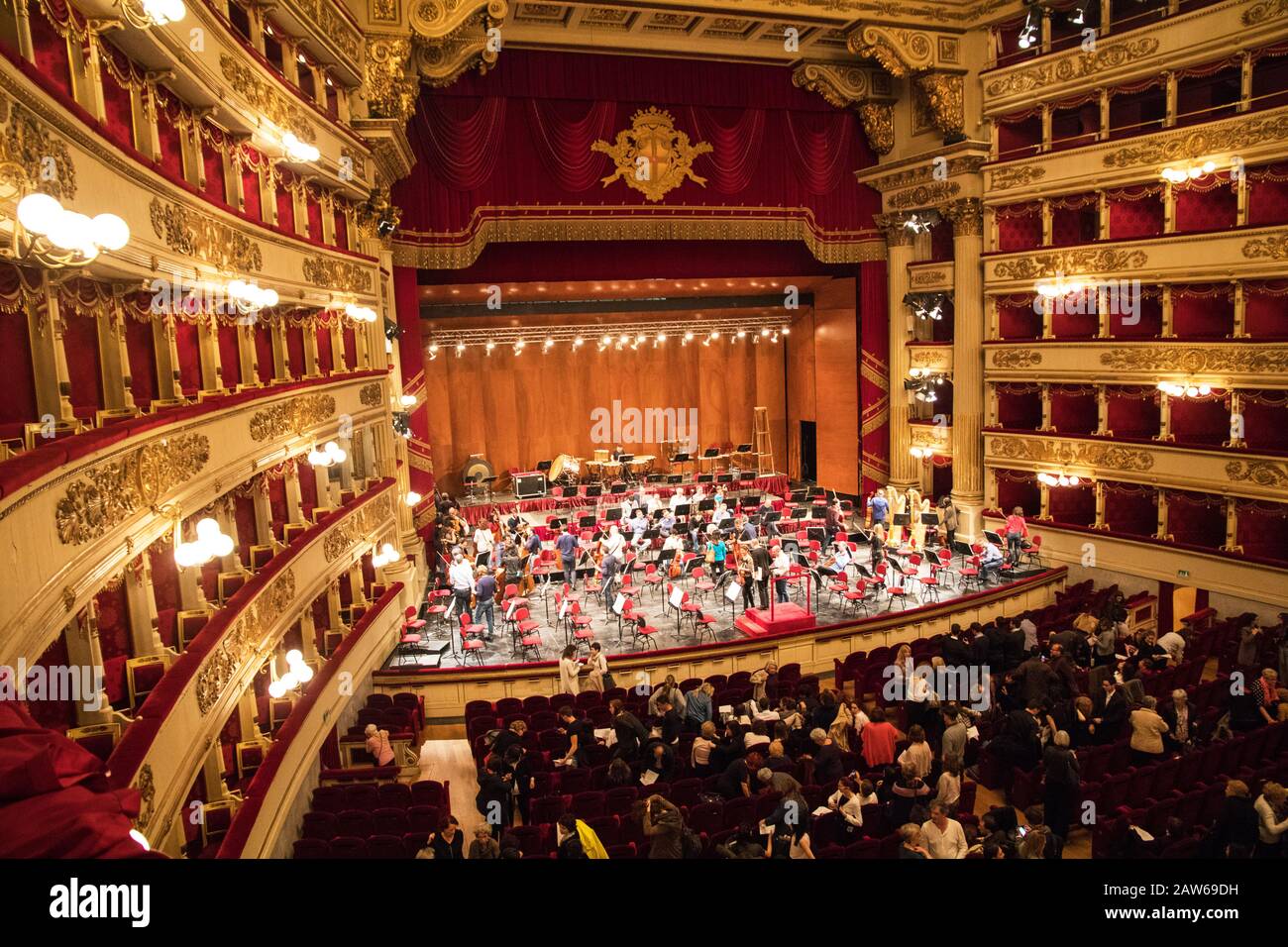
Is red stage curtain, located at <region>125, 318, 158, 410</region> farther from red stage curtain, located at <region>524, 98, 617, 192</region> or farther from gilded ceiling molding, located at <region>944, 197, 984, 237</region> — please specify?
gilded ceiling molding, located at <region>944, 197, 984, 237</region>

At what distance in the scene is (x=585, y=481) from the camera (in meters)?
28.9

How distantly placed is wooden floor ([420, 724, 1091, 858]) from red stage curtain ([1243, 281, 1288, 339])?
11.7 m

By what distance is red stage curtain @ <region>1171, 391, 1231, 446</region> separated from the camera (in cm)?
1909

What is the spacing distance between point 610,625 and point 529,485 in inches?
377

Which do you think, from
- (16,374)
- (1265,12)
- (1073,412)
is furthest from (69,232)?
(1073,412)

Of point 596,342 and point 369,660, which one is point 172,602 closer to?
point 369,660

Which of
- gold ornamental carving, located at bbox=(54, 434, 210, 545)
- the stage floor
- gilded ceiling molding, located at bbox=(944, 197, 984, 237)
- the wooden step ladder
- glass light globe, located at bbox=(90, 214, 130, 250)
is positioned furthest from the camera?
the wooden step ladder

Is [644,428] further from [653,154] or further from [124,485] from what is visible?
[124,485]

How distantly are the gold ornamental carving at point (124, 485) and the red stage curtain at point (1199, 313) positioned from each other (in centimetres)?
1880

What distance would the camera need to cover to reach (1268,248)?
16.8m

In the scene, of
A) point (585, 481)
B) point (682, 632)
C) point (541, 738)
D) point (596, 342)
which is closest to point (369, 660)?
point (541, 738)

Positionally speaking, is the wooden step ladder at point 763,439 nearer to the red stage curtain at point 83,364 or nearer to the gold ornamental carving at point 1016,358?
the gold ornamental carving at point 1016,358

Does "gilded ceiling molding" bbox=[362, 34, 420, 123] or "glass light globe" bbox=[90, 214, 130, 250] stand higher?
"gilded ceiling molding" bbox=[362, 34, 420, 123]

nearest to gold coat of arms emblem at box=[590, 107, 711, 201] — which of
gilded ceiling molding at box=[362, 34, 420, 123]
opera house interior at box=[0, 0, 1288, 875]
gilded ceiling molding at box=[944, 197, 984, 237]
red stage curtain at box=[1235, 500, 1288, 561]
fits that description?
opera house interior at box=[0, 0, 1288, 875]
